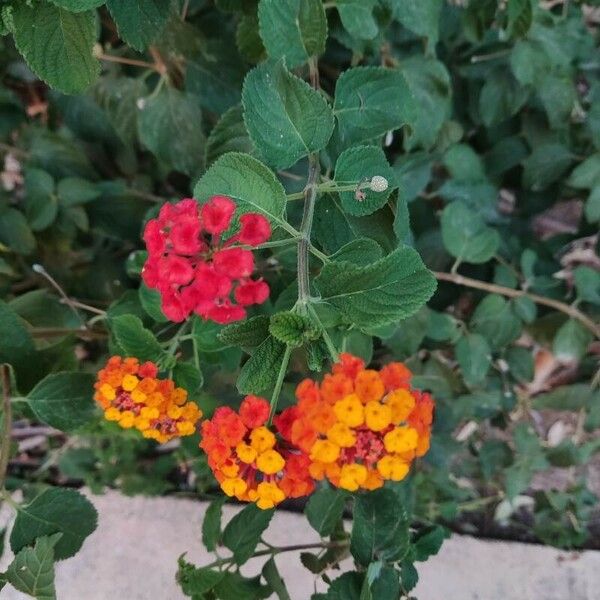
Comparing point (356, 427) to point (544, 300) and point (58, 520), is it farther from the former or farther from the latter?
point (544, 300)

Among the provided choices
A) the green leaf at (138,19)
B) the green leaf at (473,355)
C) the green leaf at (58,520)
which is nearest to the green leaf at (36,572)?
the green leaf at (58,520)

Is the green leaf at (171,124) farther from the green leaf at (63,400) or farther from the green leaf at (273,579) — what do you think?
the green leaf at (273,579)

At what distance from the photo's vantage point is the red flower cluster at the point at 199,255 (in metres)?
0.59

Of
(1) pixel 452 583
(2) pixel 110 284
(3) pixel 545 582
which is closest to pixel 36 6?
(2) pixel 110 284

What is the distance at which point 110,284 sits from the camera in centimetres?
121

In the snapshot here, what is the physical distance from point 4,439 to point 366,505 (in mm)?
402

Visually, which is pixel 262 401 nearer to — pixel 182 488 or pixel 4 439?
pixel 4 439

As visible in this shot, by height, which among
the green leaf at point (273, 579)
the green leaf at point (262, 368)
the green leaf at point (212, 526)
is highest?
the green leaf at point (262, 368)

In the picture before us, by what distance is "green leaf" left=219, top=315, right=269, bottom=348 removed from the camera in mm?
601

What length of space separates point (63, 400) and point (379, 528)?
0.38 m

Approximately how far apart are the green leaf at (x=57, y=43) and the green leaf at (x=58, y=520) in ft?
1.48

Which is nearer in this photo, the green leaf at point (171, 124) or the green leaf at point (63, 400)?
the green leaf at point (63, 400)

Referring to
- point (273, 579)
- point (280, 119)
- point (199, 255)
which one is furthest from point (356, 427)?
point (273, 579)

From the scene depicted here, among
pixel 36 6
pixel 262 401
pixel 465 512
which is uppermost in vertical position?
pixel 36 6
